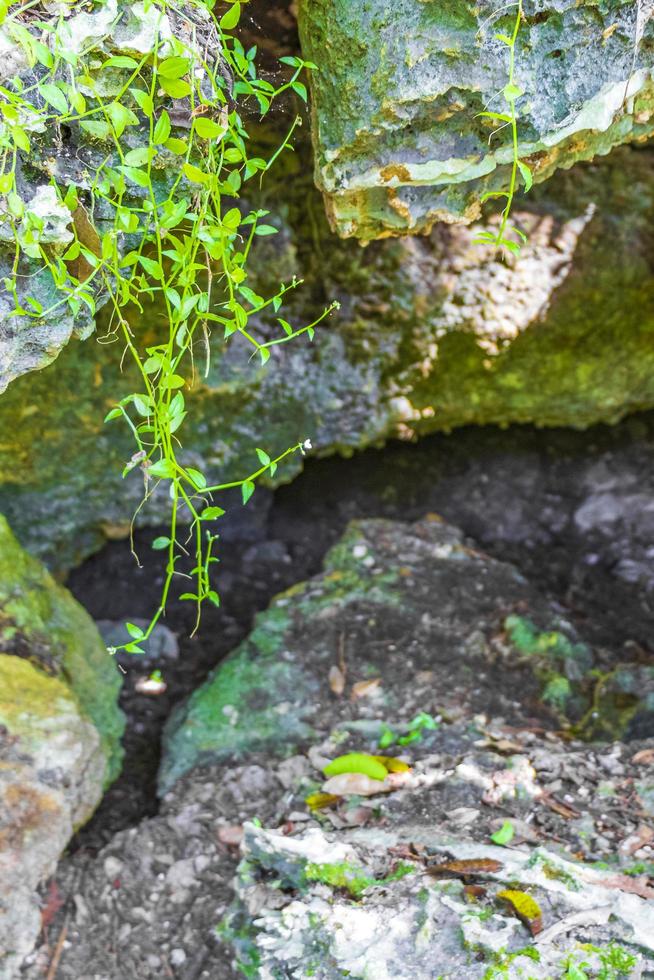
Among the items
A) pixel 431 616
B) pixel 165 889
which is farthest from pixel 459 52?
pixel 165 889

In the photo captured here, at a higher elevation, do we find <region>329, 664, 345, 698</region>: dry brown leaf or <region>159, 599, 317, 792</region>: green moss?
<region>329, 664, 345, 698</region>: dry brown leaf

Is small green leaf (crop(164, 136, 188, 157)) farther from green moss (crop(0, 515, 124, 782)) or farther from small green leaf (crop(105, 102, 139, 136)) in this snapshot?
green moss (crop(0, 515, 124, 782))

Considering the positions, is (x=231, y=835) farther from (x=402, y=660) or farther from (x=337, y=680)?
(x=402, y=660)

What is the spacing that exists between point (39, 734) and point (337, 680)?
93 cm

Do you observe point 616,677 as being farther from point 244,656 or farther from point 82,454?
point 82,454

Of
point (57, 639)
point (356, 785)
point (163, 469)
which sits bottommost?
point (356, 785)

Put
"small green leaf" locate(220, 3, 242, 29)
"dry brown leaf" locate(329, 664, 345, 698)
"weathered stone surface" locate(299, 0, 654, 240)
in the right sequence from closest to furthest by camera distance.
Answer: "small green leaf" locate(220, 3, 242, 29) → "weathered stone surface" locate(299, 0, 654, 240) → "dry brown leaf" locate(329, 664, 345, 698)

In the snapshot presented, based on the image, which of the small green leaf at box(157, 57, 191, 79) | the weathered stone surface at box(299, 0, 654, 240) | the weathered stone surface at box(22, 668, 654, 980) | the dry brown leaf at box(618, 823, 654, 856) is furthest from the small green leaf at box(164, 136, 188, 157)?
the dry brown leaf at box(618, 823, 654, 856)

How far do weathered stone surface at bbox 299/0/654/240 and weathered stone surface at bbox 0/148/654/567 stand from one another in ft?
3.19

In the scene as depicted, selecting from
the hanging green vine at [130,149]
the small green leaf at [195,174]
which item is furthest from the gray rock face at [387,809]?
the small green leaf at [195,174]

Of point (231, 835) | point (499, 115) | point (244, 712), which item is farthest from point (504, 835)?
point (499, 115)

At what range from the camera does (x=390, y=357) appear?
3.08 m

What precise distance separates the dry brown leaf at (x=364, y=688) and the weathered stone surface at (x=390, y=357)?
3.01 feet

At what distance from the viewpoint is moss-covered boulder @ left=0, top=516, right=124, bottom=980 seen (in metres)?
1.92
